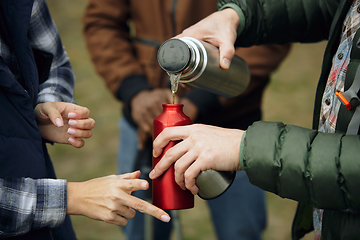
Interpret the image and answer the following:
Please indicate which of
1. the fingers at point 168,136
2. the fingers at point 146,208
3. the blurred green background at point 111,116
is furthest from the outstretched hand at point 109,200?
the blurred green background at point 111,116

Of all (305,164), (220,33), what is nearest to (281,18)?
(220,33)

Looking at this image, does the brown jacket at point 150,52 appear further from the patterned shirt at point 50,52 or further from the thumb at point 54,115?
the thumb at point 54,115

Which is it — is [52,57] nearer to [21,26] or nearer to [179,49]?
[21,26]

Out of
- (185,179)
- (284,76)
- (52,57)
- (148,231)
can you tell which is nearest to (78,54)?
(284,76)

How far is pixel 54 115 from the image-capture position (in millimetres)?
883

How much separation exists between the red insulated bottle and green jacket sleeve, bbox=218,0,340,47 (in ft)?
1.17

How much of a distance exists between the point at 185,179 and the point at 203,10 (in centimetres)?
98

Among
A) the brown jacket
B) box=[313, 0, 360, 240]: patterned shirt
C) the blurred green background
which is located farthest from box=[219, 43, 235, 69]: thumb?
the blurred green background

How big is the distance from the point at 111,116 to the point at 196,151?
12.4ft

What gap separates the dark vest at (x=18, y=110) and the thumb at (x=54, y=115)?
0.16ft

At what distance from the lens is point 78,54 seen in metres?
5.59

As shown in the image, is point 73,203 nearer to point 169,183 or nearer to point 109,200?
point 109,200

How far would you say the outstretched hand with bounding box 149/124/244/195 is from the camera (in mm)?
750

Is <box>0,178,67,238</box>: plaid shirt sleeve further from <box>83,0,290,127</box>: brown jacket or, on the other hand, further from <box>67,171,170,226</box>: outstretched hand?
<box>83,0,290,127</box>: brown jacket
